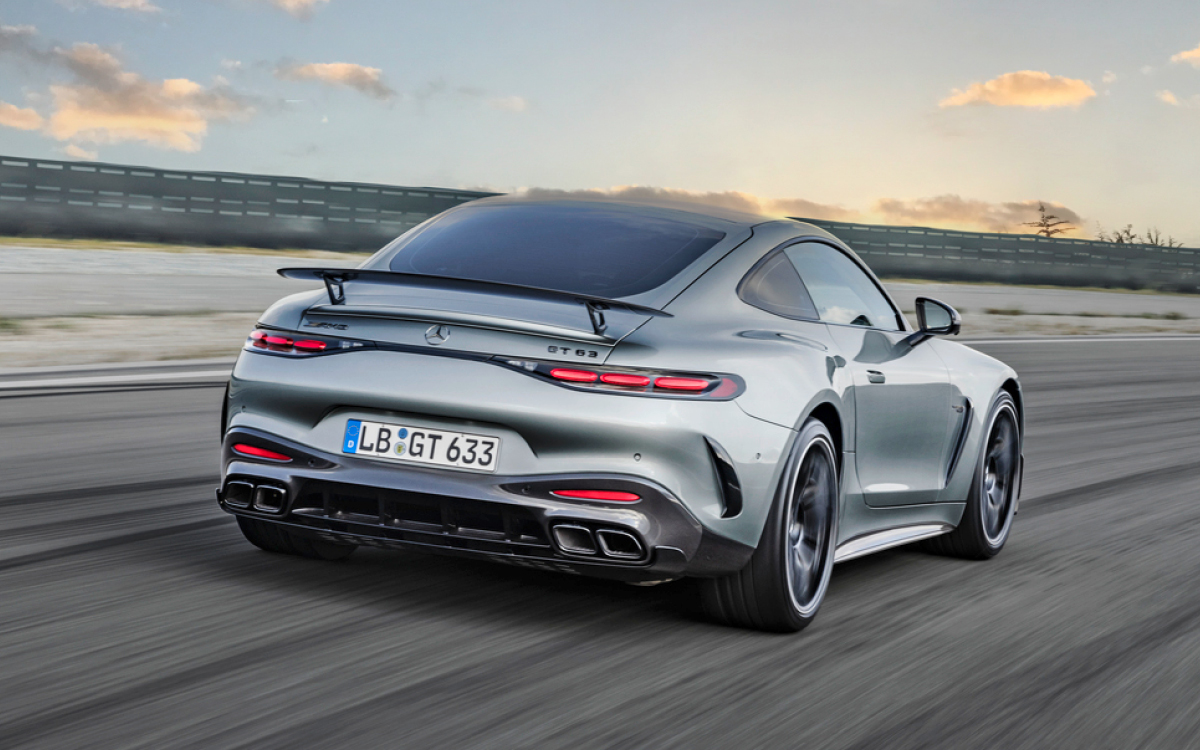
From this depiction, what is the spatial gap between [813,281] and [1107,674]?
1695 mm

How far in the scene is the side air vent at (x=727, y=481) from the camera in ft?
13.6

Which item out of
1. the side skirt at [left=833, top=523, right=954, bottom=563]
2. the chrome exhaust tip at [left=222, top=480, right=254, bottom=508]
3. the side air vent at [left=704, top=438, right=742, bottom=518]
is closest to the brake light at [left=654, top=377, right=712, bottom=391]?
the side air vent at [left=704, top=438, right=742, bottom=518]

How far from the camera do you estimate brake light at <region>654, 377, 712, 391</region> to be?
407 centimetres

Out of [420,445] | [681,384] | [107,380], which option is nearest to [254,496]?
[420,445]

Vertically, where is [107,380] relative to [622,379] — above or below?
below

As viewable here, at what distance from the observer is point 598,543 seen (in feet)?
13.5

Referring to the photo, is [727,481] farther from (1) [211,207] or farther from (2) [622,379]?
(1) [211,207]

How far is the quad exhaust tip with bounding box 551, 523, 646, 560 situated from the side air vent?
0.94 ft

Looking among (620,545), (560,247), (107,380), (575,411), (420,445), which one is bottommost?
(107,380)

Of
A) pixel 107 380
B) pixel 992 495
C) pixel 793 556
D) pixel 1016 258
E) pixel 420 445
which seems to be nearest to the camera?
pixel 420 445

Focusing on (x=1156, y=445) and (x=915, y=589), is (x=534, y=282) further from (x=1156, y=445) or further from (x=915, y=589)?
(x=1156, y=445)

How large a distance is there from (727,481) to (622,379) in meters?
0.44

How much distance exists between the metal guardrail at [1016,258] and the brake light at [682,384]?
2686 cm

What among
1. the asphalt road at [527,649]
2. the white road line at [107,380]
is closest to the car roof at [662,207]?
the asphalt road at [527,649]
